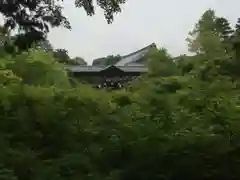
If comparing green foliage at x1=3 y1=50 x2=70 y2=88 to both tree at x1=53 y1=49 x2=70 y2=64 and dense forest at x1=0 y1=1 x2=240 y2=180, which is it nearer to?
dense forest at x1=0 y1=1 x2=240 y2=180

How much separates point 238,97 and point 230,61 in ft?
6.11

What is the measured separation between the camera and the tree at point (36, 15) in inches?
425

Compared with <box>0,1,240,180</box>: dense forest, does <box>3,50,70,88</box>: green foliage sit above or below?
above

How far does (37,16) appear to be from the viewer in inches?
442

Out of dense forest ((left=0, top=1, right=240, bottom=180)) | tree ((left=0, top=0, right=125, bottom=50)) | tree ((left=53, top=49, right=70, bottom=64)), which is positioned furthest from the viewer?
tree ((left=0, top=0, right=125, bottom=50))

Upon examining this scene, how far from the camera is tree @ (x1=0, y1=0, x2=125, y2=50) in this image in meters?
10.8

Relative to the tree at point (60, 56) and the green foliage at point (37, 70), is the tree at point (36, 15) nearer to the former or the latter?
the tree at point (60, 56)

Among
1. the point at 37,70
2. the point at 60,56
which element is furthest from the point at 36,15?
the point at 37,70

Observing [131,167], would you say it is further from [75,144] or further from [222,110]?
[222,110]

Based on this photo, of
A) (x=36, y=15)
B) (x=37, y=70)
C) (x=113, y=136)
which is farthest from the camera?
(x=36, y=15)

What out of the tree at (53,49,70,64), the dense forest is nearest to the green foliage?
the dense forest

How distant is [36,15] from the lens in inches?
441

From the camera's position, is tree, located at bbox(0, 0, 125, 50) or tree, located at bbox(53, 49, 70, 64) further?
tree, located at bbox(0, 0, 125, 50)

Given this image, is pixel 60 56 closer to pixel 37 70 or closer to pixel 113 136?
pixel 37 70
